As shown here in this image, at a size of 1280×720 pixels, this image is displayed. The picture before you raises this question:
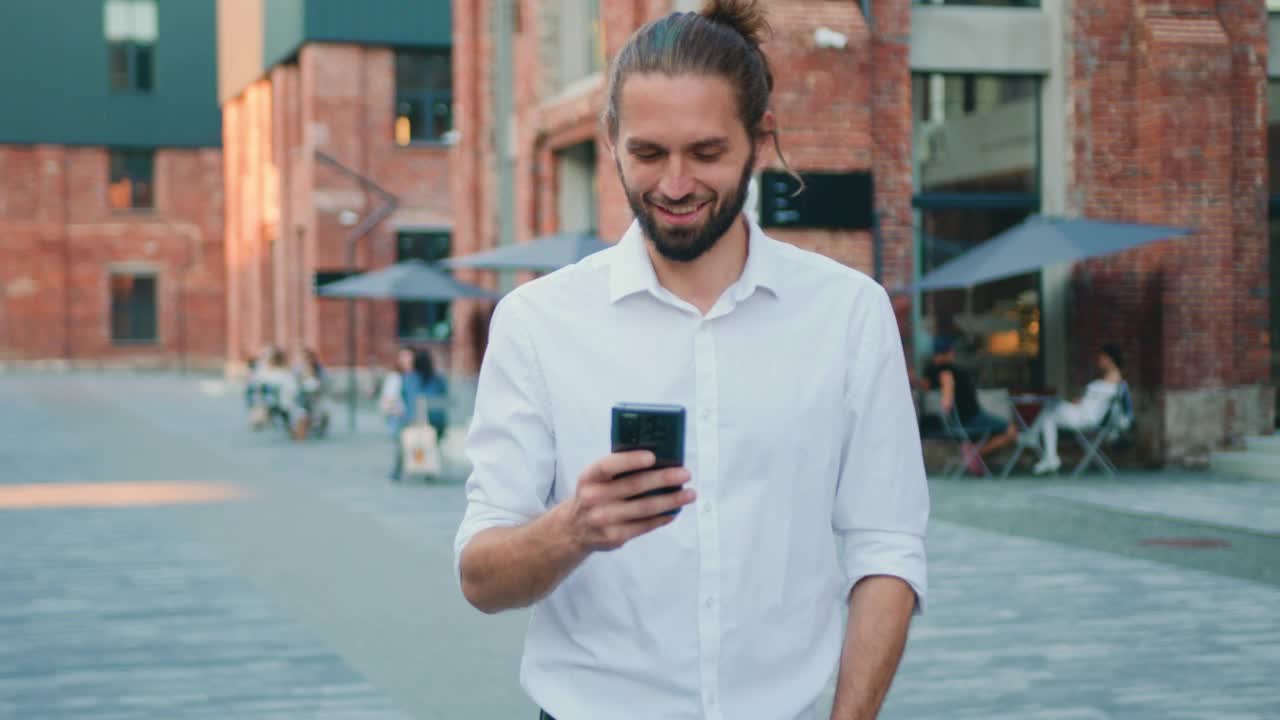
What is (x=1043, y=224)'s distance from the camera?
17.0 m

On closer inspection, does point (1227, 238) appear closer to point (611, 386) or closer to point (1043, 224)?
point (1043, 224)

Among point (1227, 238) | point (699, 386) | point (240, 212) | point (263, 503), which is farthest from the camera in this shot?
point (240, 212)

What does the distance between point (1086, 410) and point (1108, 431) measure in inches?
15.7

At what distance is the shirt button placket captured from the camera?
2.38m

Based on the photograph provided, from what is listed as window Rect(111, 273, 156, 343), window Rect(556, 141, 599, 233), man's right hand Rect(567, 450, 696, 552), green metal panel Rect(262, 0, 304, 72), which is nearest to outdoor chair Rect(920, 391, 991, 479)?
window Rect(556, 141, 599, 233)

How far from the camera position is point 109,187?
61.7 meters

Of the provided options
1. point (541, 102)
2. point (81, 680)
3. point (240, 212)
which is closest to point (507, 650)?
point (81, 680)

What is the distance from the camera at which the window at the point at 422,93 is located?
139 ft

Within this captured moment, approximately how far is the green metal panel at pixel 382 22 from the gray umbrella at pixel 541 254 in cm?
2149

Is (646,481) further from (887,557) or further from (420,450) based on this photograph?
(420,450)

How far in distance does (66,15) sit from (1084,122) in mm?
50771

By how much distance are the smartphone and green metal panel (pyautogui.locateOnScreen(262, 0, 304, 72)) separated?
1621 inches

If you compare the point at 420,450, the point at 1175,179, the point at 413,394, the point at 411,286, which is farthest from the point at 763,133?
the point at 411,286

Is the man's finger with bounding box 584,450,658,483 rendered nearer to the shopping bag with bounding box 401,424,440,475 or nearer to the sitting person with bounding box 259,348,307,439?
the shopping bag with bounding box 401,424,440,475
